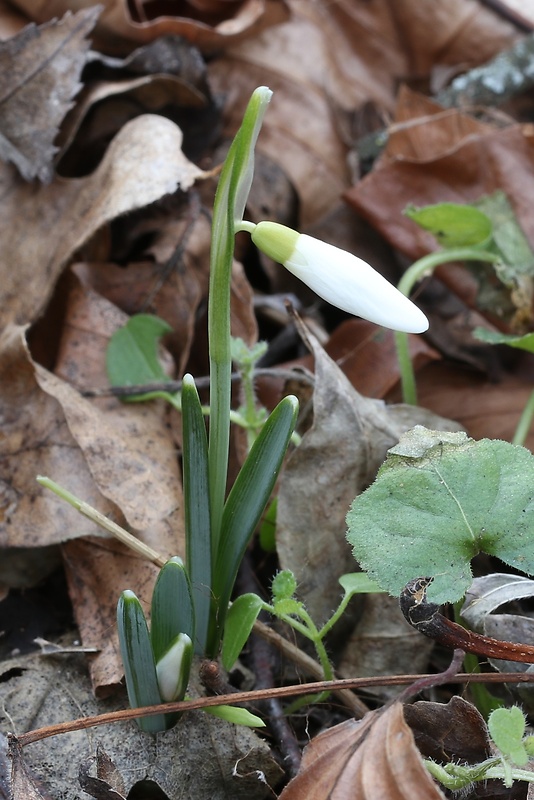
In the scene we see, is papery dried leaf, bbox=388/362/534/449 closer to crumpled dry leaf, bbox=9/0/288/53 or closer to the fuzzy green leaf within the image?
the fuzzy green leaf

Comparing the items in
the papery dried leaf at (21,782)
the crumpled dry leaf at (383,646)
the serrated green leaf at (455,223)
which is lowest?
the crumpled dry leaf at (383,646)

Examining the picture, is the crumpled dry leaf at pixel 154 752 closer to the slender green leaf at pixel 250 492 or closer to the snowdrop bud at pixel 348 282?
the slender green leaf at pixel 250 492

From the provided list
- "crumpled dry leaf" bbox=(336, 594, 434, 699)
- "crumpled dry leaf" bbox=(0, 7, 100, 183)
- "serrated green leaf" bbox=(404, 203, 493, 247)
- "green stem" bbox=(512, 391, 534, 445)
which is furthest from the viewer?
"crumpled dry leaf" bbox=(0, 7, 100, 183)

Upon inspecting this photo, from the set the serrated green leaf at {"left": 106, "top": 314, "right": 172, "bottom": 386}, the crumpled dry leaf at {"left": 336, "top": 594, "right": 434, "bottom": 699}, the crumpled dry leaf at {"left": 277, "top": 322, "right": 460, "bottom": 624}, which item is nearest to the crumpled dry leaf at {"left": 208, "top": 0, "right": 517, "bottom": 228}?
the serrated green leaf at {"left": 106, "top": 314, "right": 172, "bottom": 386}

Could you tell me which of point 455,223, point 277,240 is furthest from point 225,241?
point 455,223

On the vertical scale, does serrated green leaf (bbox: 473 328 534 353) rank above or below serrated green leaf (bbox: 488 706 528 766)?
below

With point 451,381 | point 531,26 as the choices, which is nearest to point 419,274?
point 451,381

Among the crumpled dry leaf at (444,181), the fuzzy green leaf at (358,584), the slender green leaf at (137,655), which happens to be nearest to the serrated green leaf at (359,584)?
the fuzzy green leaf at (358,584)

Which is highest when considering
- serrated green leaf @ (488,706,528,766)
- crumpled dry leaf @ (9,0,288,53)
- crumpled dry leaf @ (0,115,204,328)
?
crumpled dry leaf @ (9,0,288,53)
